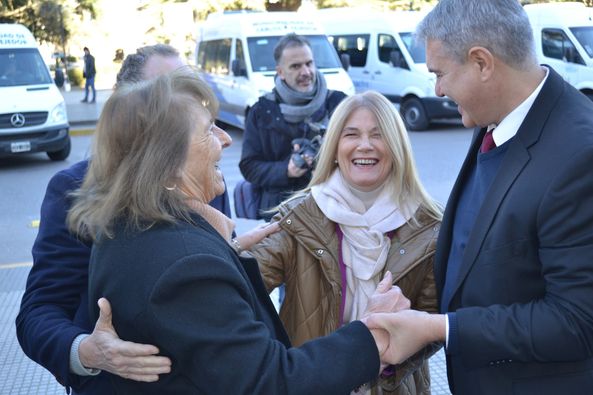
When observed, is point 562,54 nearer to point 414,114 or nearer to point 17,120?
point 414,114

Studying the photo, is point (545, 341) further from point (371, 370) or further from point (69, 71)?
point (69, 71)

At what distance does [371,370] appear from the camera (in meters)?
1.70

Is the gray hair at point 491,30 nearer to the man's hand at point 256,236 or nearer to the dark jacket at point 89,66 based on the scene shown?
the man's hand at point 256,236

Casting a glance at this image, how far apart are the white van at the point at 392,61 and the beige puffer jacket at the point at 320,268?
1166 cm

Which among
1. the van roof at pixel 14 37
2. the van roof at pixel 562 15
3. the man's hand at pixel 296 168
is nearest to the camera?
the man's hand at pixel 296 168

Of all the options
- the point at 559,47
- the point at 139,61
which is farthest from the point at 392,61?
the point at 139,61

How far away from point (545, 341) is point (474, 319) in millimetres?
180

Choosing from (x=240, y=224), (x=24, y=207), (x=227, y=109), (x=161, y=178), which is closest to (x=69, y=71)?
(x=227, y=109)

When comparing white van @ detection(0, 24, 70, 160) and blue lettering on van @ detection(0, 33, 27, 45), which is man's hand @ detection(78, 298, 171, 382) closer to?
white van @ detection(0, 24, 70, 160)

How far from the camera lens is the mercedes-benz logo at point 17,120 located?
1137 centimetres

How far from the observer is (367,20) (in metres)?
15.7

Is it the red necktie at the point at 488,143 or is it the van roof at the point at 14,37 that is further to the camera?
the van roof at the point at 14,37

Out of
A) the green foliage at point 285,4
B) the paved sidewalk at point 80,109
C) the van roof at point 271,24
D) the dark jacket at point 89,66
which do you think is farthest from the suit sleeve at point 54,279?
the green foliage at point 285,4

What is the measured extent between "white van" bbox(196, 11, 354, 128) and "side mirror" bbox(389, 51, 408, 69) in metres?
1.88
